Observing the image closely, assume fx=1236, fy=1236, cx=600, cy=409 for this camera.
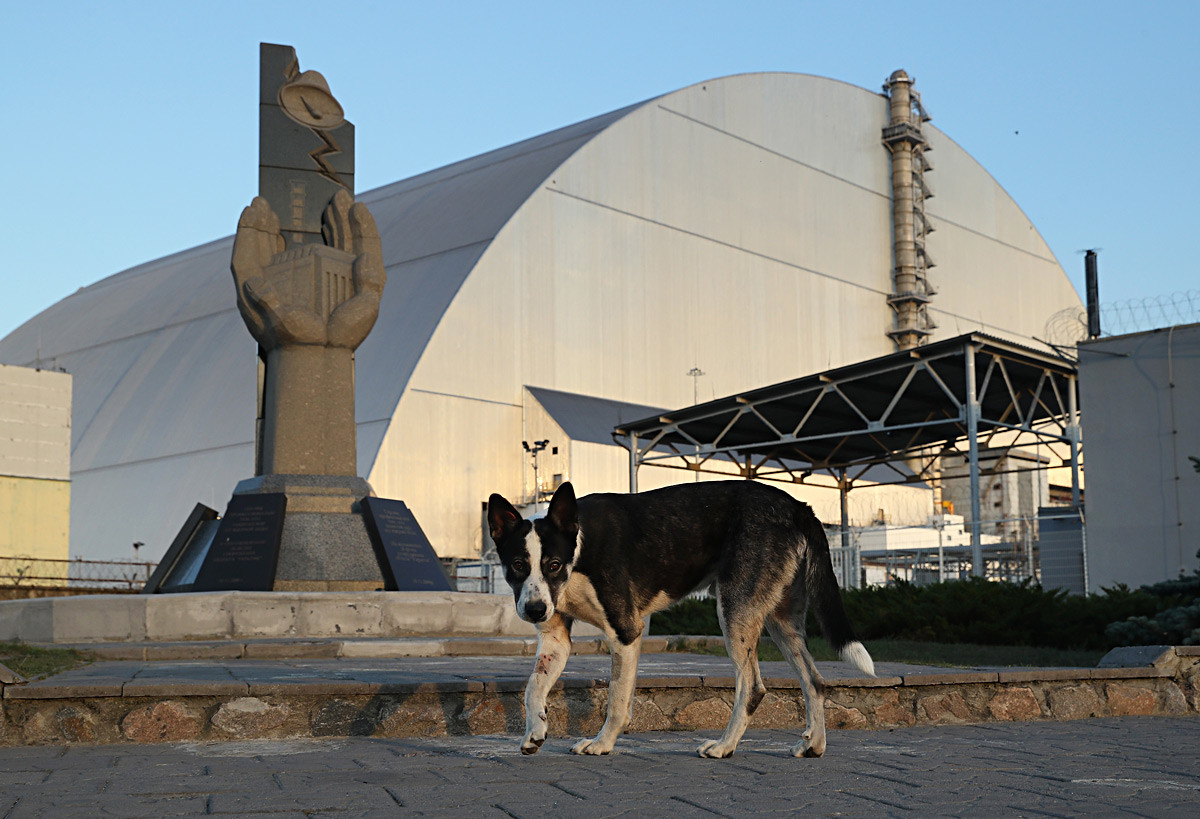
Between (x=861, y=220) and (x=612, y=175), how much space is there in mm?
14224

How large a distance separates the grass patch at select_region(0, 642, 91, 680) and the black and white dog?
11.0 ft

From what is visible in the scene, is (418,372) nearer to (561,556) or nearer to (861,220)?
(861,220)

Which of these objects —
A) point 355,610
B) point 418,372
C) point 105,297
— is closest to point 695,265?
point 418,372

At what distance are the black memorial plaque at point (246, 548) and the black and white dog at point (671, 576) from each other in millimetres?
7802

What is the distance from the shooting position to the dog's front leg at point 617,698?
19.3 feet

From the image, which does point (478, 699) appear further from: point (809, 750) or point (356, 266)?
point (356, 266)

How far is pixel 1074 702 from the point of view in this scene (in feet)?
26.1

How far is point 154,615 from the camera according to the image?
1214 cm

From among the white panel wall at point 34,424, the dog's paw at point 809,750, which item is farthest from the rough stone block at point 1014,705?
the white panel wall at point 34,424

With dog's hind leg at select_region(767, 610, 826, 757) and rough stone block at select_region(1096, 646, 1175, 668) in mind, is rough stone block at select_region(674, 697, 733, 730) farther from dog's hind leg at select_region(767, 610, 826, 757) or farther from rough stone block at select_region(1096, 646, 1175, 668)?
rough stone block at select_region(1096, 646, 1175, 668)

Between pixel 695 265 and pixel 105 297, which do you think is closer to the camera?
pixel 695 265

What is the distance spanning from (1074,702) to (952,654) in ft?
16.8

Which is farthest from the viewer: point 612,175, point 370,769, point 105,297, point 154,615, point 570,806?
point 105,297

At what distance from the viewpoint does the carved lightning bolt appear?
1544cm
